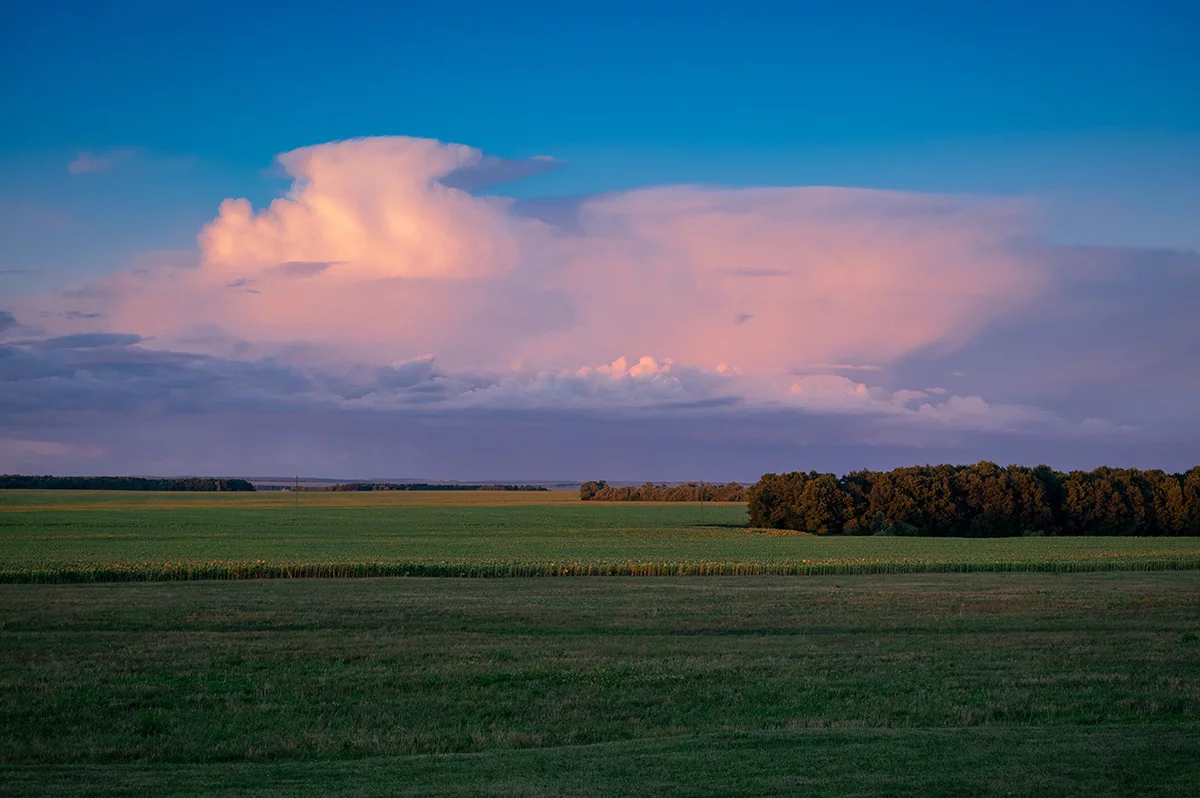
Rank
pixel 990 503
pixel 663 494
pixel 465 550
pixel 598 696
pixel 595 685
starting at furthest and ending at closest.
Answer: pixel 663 494 → pixel 990 503 → pixel 465 550 → pixel 595 685 → pixel 598 696

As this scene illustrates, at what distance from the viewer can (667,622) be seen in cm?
2889

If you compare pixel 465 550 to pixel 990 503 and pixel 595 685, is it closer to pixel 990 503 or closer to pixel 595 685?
pixel 595 685

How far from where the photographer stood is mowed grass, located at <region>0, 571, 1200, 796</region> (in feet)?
38.9

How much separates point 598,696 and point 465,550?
142 feet

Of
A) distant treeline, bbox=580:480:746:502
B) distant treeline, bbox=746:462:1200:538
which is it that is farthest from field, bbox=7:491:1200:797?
distant treeline, bbox=580:480:746:502

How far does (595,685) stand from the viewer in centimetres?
1938

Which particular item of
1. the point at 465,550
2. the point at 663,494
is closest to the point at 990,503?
the point at 465,550

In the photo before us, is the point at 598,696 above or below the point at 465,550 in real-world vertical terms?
above

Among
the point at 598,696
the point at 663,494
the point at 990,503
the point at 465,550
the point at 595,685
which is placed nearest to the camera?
the point at 598,696

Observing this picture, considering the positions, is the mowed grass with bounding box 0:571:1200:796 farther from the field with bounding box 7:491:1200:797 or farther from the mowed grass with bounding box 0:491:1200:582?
the mowed grass with bounding box 0:491:1200:582

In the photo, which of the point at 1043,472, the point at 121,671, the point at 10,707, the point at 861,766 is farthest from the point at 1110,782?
the point at 1043,472

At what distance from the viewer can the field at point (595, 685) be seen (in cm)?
1198

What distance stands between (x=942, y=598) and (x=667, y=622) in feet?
40.7

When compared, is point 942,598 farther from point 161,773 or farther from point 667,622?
point 161,773
